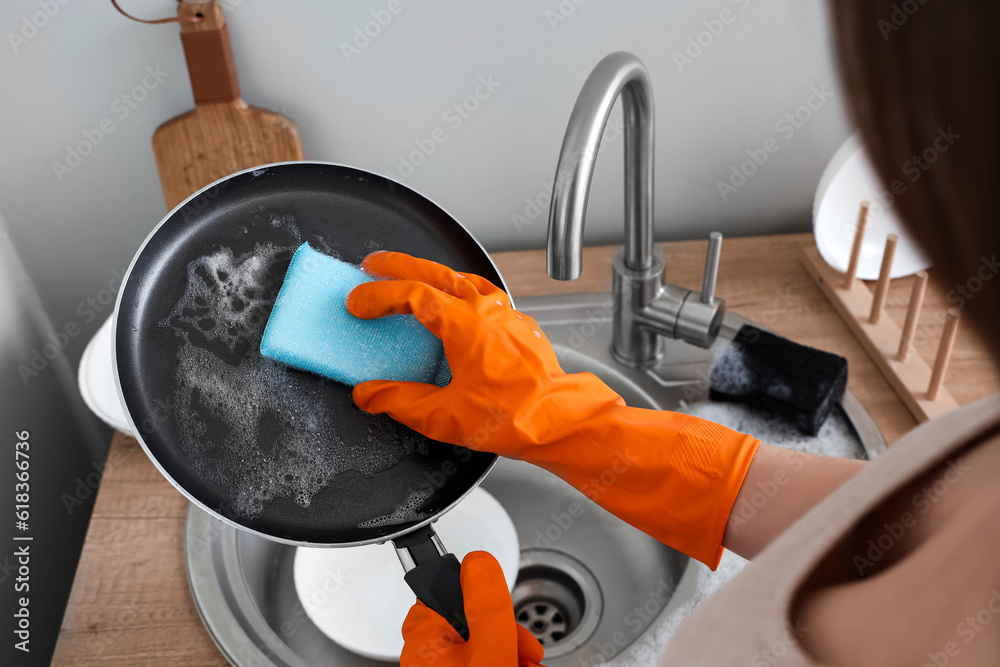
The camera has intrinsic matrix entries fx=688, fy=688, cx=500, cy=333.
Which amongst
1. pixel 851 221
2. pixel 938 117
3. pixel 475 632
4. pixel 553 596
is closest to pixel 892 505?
pixel 938 117

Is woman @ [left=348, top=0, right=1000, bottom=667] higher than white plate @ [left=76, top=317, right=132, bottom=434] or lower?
higher

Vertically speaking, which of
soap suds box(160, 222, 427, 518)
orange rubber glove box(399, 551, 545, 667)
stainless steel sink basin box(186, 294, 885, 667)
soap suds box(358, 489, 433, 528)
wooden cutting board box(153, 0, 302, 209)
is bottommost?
stainless steel sink basin box(186, 294, 885, 667)

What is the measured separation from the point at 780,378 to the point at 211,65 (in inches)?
29.2

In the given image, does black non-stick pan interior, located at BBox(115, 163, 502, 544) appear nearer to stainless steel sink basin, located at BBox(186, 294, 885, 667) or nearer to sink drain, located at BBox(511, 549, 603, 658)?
stainless steel sink basin, located at BBox(186, 294, 885, 667)

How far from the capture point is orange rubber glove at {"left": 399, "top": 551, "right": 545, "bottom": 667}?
1.82 feet

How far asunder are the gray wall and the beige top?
660 mm

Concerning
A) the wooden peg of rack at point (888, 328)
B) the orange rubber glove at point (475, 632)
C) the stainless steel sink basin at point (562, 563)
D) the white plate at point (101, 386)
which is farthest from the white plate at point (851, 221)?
the white plate at point (101, 386)

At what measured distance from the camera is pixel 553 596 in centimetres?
84

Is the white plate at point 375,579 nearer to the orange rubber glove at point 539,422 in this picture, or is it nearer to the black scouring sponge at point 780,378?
the orange rubber glove at point 539,422

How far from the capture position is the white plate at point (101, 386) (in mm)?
765

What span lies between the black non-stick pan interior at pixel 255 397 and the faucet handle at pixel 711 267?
13.1 inches

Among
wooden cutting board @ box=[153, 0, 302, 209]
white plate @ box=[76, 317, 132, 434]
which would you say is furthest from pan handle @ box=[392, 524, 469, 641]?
wooden cutting board @ box=[153, 0, 302, 209]

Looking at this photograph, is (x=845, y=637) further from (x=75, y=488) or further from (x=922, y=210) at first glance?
(x=75, y=488)

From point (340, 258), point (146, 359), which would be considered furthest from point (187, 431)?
point (340, 258)
